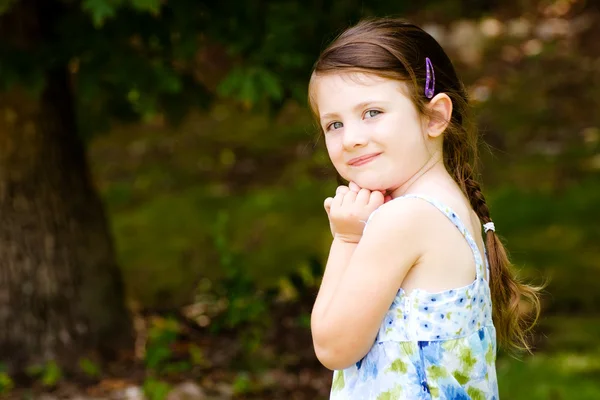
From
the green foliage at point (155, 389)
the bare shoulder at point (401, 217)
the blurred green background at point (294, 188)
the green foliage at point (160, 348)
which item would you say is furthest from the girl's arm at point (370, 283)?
the green foliage at point (160, 348)

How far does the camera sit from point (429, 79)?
1.97 metres

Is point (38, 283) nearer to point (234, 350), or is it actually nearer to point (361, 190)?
point (234, 350)

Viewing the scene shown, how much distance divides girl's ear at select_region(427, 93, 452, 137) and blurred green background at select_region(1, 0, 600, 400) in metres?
0.45

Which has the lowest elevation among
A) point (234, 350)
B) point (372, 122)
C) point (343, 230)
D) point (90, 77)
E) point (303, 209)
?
point (234, 350)

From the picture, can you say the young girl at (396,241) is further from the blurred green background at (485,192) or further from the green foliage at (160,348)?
the green foliage at (160,348)

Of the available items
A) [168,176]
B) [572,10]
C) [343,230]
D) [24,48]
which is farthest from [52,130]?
[572,10]

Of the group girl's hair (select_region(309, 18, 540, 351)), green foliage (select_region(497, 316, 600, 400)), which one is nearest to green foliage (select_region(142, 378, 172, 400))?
green foliage (select_region(497, 316, 600, 400))

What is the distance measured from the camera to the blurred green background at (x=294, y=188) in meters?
3.99

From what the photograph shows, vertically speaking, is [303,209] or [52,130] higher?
[52,130]

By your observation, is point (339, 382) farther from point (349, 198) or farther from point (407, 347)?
point (349, 198)

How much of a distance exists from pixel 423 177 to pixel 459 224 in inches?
5.6

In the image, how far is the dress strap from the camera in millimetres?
1887

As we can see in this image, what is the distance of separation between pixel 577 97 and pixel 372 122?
25.4ft

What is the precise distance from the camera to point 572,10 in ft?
36.5
